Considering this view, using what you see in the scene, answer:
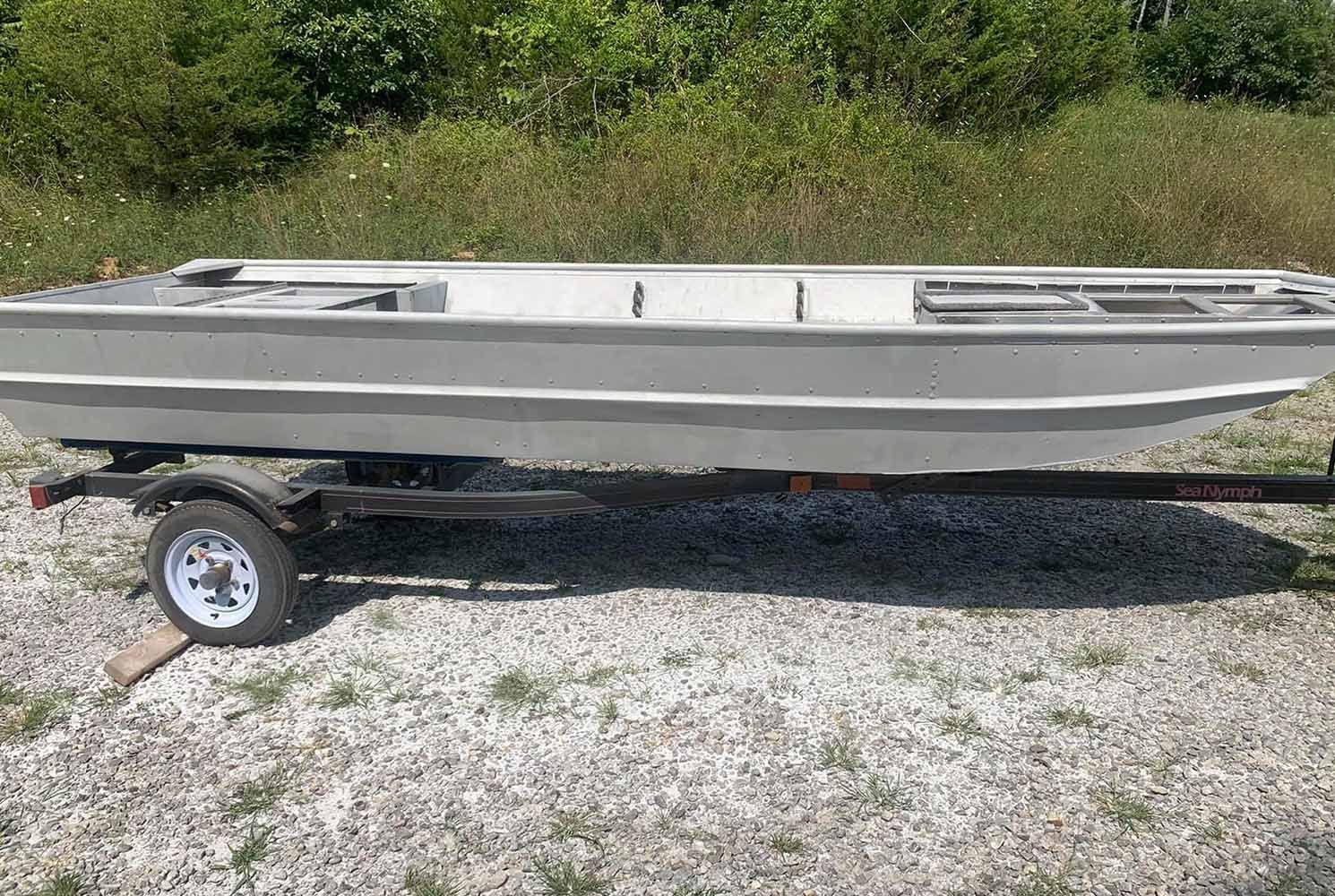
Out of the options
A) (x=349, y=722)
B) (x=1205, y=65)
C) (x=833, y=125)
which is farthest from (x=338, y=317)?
(x=1205, y=65)

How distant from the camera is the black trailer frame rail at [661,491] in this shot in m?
3.15

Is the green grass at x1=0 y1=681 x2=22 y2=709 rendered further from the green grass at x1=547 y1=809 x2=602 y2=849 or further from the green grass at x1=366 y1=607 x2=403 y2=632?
the green grass at x1=547 y1=809 x2=602 y2=849

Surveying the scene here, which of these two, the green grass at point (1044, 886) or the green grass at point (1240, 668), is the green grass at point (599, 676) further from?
the green grass at point (1240, 668)

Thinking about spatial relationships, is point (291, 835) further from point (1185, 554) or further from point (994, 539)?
point (1185, 554)

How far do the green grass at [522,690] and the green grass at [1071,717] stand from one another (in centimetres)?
160

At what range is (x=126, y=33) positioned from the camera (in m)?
9.72

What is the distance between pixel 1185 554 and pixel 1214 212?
5832 millimetres

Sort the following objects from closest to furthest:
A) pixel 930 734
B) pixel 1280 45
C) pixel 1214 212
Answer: pixel 930 734, pixel 1214 212, pixel 1280 45

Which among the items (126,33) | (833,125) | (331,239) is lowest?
(331,239)

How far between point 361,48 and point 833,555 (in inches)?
422

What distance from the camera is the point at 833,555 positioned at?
4.09 meters

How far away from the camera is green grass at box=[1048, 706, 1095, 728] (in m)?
2.86

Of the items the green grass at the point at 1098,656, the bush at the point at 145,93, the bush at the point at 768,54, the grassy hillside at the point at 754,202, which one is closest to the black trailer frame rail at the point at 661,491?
the green grass at the point at 1098,656

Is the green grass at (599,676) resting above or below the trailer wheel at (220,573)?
below
